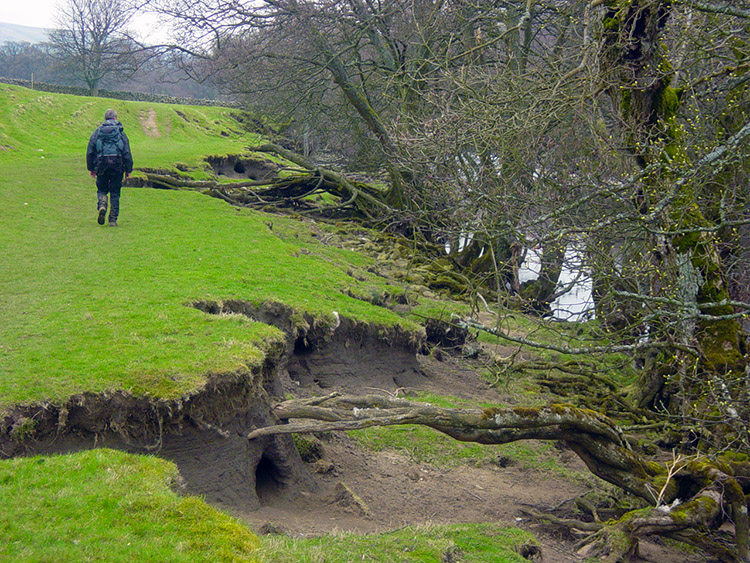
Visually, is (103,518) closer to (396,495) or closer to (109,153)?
(396,495)

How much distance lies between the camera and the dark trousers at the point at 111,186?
14.3 m

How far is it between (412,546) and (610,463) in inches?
122

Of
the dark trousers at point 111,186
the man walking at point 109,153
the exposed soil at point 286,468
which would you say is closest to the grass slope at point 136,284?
the exposed soil at point 286,468

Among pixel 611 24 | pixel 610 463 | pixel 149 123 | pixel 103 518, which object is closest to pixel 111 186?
pixel 611 24

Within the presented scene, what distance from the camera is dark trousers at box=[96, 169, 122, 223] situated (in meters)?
14.3

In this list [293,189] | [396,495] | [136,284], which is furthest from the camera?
→ [293,189]

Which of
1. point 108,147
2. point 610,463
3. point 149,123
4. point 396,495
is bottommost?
point 396,495

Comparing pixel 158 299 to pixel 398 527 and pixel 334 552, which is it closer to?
pixel 398 527

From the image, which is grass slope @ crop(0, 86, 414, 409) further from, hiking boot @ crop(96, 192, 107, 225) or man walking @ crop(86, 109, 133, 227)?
man walking @ crop(86, 109, 133, 227)

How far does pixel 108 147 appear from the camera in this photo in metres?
14.0

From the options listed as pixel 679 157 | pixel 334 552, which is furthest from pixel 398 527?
pixel 679 157

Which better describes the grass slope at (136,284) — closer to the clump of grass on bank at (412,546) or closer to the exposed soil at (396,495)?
the exposed soil at (396,495)

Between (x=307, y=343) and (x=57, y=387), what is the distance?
4.78 m

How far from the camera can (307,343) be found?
35.3 feet
